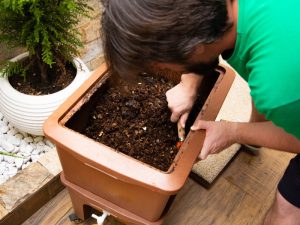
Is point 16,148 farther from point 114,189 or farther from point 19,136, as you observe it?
point 114,189

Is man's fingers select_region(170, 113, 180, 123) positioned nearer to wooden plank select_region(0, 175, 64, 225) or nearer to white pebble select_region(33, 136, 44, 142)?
wooden plank select_region(0, 175, 64, 225)

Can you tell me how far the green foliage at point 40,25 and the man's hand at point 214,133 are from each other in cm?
58

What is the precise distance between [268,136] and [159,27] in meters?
0.43

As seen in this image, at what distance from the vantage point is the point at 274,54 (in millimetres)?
721

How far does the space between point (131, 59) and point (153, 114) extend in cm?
40

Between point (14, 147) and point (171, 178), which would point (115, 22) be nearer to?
point (171, 178)

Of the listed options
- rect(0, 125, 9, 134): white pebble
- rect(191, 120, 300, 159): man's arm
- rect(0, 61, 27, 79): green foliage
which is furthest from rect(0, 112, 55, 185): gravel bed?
rect(191, 120, 300, 159): man's arm

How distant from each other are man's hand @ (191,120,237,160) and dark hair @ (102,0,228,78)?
0.89 feet

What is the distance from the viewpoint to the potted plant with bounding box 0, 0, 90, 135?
1.23 m

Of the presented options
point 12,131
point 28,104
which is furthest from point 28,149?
point 28,104

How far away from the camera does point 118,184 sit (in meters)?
0.97

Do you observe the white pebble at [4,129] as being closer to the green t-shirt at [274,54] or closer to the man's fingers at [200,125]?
the man's fingers at [200,125]

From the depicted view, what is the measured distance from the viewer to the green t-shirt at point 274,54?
71cm

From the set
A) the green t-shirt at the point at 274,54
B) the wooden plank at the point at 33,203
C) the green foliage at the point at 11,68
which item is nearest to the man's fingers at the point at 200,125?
the green t-shirt at the point at 274,54
